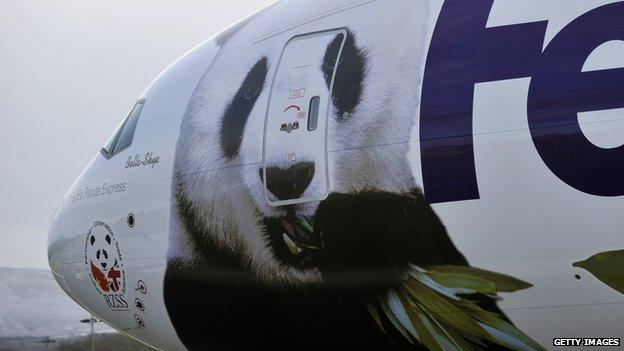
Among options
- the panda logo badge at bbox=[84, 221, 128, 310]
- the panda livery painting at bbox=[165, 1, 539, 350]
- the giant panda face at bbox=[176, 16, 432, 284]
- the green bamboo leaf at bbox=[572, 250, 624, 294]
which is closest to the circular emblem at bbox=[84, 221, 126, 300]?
the panda logo badge at bbox=[84, 221, 128, 310]

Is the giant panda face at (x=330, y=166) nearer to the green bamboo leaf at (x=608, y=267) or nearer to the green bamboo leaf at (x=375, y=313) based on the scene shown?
the green bamboo leaf at (x=375, y=313)

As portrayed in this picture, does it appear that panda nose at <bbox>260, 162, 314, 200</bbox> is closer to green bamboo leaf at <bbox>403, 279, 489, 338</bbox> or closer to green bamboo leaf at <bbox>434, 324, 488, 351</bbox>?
green bamboo leaf at <bbox>403, 279, 489, 338</bbox>

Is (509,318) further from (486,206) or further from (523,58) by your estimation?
(523,58)

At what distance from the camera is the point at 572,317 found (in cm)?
671

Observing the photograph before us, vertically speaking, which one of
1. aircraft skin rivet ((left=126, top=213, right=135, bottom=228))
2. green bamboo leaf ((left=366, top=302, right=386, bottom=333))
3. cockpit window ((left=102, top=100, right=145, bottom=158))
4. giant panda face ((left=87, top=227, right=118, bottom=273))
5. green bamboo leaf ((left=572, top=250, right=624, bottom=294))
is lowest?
green bamboo leaf ((left=366, top=302, right=386, bottom=333))

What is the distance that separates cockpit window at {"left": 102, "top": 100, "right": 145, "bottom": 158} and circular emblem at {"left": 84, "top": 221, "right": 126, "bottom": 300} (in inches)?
31.1

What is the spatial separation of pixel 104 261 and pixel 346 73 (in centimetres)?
322

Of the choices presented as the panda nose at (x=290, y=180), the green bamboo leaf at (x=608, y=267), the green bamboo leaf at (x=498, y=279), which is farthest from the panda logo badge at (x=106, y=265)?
the green bamboo leaf at (x=608, y=267)

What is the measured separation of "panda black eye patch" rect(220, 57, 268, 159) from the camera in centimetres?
841

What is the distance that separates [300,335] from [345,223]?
44.6 inches

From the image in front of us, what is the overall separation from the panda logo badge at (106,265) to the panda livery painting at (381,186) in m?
0.02

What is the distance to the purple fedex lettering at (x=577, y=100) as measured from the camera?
6.46 m

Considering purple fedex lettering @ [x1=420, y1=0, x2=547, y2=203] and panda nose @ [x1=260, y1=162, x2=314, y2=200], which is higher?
purple fedex lettering @ [x1=420, y1=0, x2=547, y2=203]

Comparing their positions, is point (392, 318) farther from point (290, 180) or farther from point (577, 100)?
point (577, 100)
